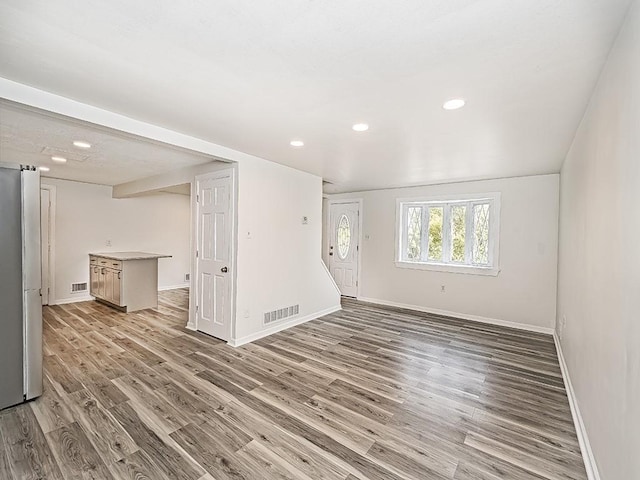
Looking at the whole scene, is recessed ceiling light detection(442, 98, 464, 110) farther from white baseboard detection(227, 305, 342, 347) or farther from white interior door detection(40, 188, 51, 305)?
white interior door detection(40, 188, 51, 305)

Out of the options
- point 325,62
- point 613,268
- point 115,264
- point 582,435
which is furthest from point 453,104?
point 115,264

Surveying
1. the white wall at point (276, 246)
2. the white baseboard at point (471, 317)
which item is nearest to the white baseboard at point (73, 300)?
the white wall at point (276, 246)

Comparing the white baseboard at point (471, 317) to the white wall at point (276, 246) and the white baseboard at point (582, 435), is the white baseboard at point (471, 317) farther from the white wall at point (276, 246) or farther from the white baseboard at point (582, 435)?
the white baseboard at point (582, 435)

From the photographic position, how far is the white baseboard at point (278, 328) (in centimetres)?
378

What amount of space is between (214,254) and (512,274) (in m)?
4.64

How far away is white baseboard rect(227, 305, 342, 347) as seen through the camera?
3.78m

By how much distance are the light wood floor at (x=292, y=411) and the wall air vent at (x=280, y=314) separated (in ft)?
0.89

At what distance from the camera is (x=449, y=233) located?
5.44 metres

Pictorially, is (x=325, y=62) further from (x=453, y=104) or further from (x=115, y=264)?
(x=115, y=264)

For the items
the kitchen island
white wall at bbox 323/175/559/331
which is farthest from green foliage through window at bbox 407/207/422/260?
the kitchen island

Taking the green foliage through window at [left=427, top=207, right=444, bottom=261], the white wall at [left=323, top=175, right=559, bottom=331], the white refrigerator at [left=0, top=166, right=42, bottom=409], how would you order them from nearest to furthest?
the white refrigerator at [left=0, top=166, right=42, bottom=409], the white wall at [left=323, top=175, right=559, bottom=331], the green foliage through window at [left=427, top=207, right=444, bottom=261]

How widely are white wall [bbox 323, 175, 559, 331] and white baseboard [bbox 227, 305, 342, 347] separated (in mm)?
1673

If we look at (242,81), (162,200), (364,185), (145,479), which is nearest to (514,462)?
(145,479)

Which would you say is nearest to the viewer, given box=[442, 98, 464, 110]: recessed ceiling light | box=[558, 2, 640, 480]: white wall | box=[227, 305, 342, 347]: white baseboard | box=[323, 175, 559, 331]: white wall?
box=[558, 2, 640, 480]: white wall
